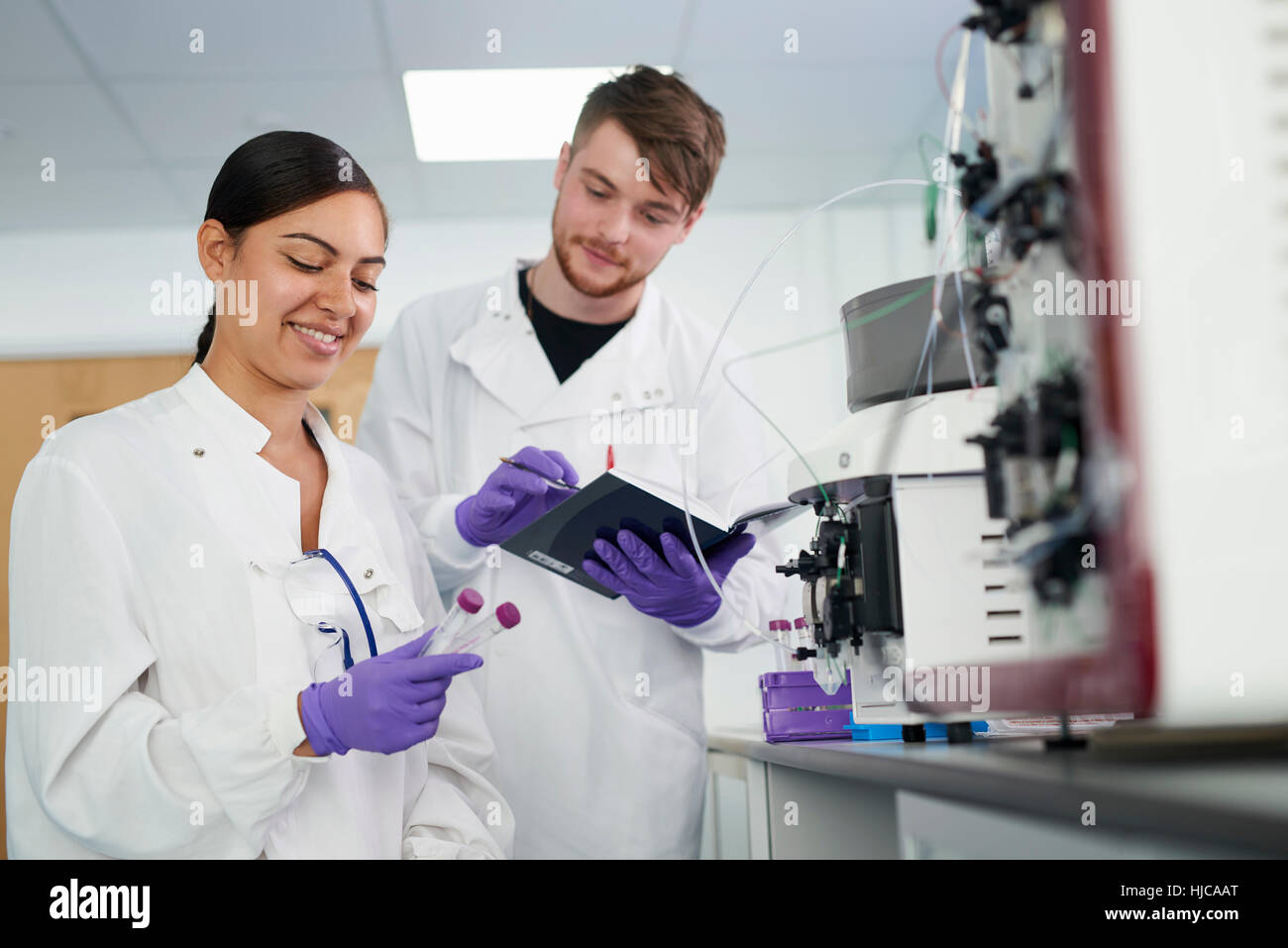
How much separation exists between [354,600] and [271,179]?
56 centimetres

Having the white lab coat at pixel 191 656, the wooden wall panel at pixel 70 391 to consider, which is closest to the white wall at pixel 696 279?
the wooden wall panel at pixel 70 391

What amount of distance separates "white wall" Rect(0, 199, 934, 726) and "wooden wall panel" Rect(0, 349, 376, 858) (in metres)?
0.05

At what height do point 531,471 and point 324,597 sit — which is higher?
point 531,471

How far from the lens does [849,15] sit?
2.55m

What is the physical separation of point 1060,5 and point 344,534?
0.99 m

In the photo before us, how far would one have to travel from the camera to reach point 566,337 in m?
1.94

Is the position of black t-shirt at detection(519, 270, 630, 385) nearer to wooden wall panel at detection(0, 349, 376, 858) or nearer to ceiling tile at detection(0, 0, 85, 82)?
ceiling tile at detection(0, 0, 85, 82)

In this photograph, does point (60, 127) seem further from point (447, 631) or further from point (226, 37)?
point (447, 631)

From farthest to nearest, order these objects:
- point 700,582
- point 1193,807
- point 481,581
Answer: point 481,581 < point 700,582 < point 1193,807

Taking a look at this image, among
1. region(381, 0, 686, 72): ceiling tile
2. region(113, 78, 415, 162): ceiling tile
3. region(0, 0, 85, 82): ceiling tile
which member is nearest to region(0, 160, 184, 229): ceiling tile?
region(113, 78, 415, 162): ceiling tile

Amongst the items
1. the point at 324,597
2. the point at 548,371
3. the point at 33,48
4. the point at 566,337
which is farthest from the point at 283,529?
the point at 33,48

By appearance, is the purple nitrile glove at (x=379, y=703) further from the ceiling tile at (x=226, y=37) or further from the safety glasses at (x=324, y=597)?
the ceiling tile at (x=226, y=37)
